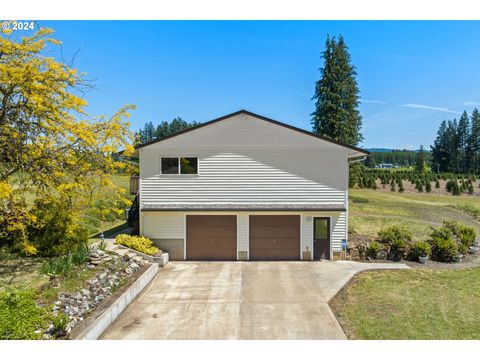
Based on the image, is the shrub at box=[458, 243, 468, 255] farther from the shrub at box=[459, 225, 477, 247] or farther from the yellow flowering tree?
the yellow flowering tree

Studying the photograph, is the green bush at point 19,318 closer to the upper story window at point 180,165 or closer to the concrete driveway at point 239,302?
the concrete driveway at point 239,302

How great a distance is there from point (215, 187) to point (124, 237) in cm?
464

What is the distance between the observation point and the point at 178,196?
1631 centimetres

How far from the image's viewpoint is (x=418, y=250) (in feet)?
50.3

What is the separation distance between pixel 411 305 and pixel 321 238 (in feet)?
20.5

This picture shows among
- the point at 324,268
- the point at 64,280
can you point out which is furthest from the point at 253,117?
the point at 64,280

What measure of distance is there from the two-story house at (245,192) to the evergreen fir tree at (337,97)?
16.7 meters

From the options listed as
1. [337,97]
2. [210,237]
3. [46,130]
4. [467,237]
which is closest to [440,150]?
[337,97]

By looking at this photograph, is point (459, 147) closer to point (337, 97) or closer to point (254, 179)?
point (337, 97)

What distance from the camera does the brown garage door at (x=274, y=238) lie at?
53.6 ft

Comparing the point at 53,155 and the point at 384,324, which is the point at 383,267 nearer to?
the point at 384,324

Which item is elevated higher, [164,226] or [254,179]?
[254,179]

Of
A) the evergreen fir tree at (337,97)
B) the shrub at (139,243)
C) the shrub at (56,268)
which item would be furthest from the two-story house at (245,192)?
the evergreen fir tree at (337,97)

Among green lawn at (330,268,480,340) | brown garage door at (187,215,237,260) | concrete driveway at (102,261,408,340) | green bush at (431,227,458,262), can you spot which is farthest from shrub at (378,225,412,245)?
brown garage door at (187,215,237,260)
